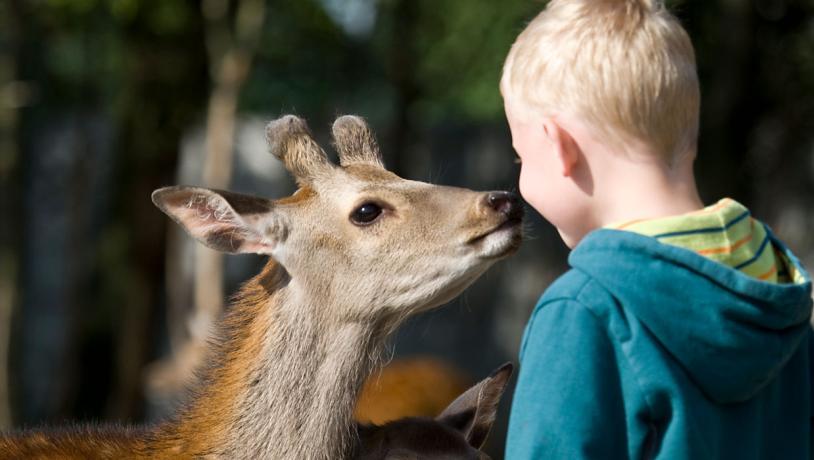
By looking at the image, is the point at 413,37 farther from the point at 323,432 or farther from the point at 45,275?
the point at 323,432

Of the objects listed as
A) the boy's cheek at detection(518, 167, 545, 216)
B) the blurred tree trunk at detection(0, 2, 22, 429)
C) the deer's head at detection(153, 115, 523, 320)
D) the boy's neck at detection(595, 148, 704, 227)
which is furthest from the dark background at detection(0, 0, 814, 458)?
the boy's neck at detection(595, 148, 704, 227)

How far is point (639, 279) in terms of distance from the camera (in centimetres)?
219

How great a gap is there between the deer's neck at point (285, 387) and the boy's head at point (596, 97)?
0.90 m

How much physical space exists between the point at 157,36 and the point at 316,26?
263 centimetres

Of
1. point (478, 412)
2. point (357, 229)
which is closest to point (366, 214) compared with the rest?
point (357, 229)

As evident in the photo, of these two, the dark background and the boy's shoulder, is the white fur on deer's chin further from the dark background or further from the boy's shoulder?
the dark background

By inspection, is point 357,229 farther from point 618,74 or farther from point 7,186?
point 7,186

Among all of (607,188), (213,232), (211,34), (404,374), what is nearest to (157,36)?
(211,34)

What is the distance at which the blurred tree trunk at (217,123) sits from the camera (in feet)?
28.7

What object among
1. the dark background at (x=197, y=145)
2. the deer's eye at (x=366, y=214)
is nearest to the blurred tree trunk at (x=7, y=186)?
the dark background at (x=197, y=145)

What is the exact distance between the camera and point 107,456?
3.10 metres

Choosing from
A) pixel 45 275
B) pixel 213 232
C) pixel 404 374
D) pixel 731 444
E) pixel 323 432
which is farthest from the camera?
pixel 45 275

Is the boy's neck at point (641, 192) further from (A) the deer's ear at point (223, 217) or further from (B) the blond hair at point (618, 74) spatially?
(A) the deer's ear at point (223, 217)

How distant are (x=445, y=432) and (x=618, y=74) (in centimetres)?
106
